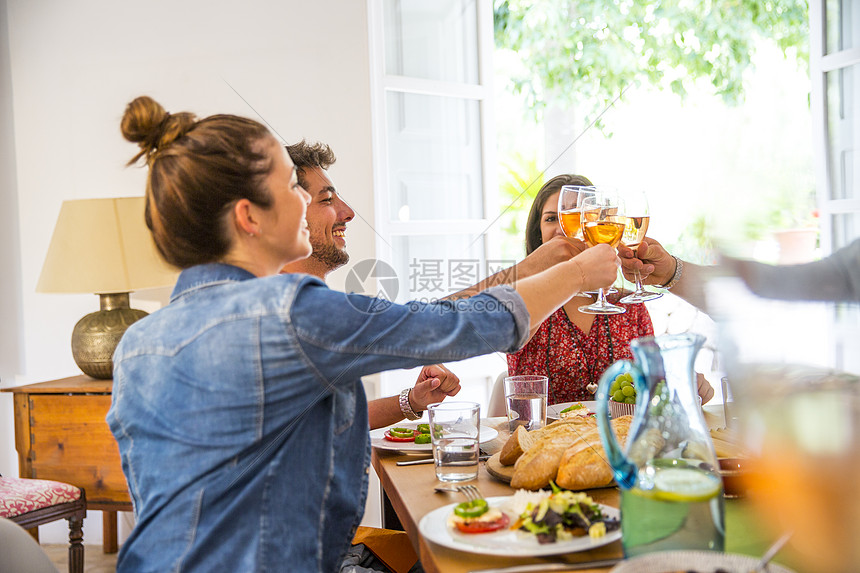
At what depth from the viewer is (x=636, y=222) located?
133 cm

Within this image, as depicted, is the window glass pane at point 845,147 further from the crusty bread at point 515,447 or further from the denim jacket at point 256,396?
the crusty bread at point 515,447

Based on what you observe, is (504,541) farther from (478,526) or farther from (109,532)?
(109,532)

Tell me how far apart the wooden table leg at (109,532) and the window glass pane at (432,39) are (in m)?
2.06

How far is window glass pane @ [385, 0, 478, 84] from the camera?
2.92 meters

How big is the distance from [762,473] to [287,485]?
0.55 metres

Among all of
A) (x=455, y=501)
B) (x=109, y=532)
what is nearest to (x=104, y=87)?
(x=109, y=532)

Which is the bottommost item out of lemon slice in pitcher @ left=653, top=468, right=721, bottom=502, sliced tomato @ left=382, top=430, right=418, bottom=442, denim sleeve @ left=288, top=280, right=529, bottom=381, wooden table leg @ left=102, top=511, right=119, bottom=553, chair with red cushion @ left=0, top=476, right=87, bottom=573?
wooden table leg @ left=102, top=511, right=119, bottom=553

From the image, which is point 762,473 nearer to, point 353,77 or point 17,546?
point 17,546

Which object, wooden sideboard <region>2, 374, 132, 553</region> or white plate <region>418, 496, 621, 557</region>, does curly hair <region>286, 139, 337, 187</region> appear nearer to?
wooden sideboard <region>2, 374, 132, 553</region>

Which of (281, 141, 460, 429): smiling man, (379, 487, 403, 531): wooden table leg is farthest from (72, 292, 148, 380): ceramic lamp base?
(379, 487, 403, 531): wooden table leg

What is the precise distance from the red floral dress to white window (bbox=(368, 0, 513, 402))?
741mm

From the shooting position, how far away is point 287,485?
919 mm

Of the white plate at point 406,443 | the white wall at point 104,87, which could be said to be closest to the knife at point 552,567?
the white plate at point 406,443

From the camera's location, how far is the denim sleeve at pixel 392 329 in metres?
0.85
